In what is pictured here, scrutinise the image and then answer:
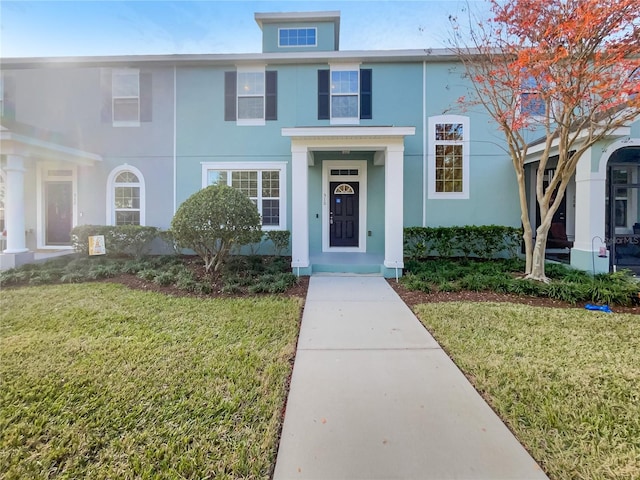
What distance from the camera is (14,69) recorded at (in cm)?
897

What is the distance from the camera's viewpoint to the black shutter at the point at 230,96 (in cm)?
880

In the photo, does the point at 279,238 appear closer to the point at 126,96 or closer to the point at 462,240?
the point at 462,240

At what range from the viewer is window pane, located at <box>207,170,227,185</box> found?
29.5 ft

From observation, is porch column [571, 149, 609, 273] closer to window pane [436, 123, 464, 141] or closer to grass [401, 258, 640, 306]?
grass [401, 258, 640, 306]

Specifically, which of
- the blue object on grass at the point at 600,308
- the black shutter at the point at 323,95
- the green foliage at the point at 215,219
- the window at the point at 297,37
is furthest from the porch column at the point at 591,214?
the window at the point at 297,37

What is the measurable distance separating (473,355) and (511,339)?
770 mm

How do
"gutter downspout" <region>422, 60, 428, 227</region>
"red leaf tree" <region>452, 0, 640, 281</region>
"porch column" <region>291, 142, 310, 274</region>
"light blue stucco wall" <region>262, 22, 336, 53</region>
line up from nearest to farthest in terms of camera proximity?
"red leaf tree" <region>452, 0, 640, 281</region> < "porch column" <region>291, 142, 310, 274</region> < "gutter downspout" <region>422, 60, 428, 227</region> < "light blue stucco wall" <region>262, 22, 336, 53</region>

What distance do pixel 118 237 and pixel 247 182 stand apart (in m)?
3.86

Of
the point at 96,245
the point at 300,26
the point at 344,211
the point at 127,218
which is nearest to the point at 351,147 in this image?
the point at 344,211

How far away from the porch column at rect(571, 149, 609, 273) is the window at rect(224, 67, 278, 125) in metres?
7.87

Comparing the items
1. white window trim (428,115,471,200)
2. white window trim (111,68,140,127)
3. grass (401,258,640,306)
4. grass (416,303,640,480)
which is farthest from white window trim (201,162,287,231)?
grass (416,303,640,480)

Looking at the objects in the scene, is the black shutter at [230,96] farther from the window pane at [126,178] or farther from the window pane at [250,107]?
the window pane at [126,178]

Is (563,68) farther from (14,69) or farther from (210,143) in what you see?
(14,69)

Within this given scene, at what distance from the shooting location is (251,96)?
8.88 metres
